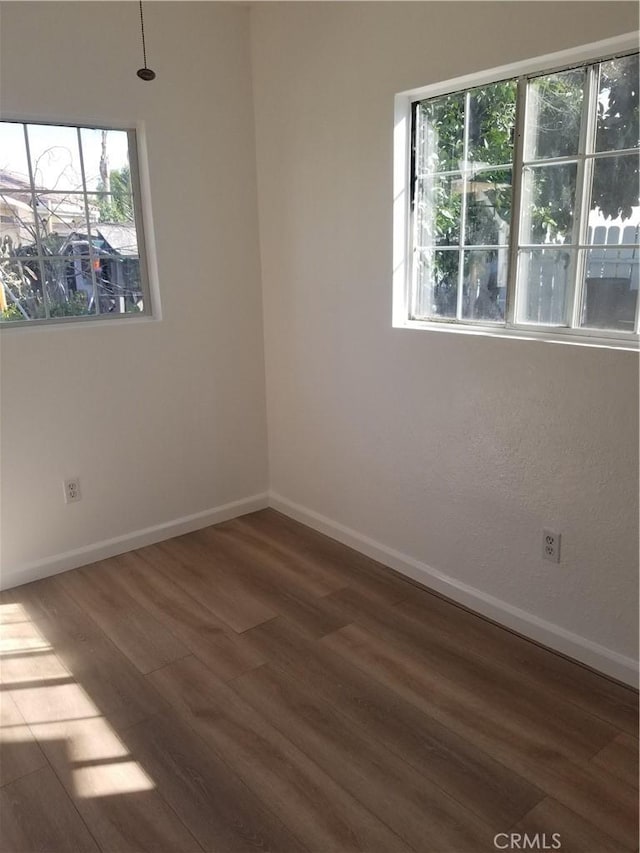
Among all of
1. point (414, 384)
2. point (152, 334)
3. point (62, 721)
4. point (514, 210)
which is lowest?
point (62, 721)

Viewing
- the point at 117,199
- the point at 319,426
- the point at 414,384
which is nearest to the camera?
the point at 414,384

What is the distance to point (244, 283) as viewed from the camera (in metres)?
3.61

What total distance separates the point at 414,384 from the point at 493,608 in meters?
0.98

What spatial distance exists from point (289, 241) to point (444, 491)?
152cm

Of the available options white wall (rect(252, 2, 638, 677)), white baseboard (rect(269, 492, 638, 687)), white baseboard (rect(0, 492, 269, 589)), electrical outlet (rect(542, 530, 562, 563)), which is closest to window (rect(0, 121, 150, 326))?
white wall (rect(252, 2, 638, 677))

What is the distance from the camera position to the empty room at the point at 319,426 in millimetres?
1985

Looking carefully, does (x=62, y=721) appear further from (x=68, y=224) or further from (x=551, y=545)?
(x=68, y=224)

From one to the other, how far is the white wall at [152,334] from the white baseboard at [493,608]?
31.1 inches

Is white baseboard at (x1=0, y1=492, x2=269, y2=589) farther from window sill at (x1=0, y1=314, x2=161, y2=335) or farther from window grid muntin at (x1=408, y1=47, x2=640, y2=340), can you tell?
window grid muntin at (x1=408, y1=47, x2=640, y2=340)

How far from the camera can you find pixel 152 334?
3.32m

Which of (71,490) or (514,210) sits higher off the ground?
(514,210)

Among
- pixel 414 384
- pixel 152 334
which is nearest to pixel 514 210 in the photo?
pixel 414 384

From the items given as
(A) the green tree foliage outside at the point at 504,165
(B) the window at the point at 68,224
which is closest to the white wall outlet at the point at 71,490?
(B) the window at the point at 68,224

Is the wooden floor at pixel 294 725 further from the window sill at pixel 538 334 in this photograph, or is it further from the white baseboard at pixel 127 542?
the window sill at pixel 538 334
